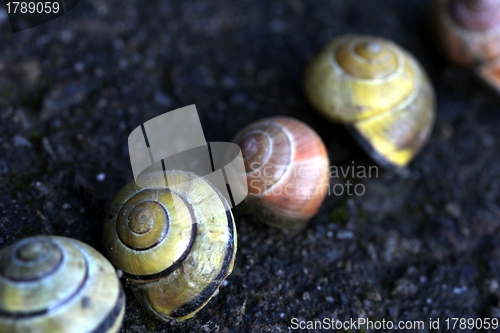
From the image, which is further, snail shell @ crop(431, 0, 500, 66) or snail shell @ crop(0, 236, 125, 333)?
snail shell @ crop(431, 0, 500, 66)

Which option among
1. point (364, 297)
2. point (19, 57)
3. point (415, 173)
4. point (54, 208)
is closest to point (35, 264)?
point (54, 208)

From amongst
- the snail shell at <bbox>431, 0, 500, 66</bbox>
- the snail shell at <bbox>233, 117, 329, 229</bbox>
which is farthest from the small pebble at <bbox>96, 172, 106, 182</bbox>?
the snail shell at <bbox>431, 0, 500, 66</bbox>

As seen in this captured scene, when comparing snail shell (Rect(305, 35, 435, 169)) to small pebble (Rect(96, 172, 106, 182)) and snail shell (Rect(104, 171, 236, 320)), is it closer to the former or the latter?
snail shell (Rect(104, 171, 236, 320))

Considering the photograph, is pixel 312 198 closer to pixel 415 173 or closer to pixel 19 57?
pixel 415 173

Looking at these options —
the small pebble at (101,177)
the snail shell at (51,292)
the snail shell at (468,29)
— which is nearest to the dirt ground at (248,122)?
the small pebble at (101,177)

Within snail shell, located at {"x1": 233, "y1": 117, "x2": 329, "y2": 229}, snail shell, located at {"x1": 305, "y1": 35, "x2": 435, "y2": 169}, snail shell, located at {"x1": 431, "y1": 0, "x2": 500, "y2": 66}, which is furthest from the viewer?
snail shell, located at {"x1": 431, "y1": 0, "x2": 500, "y2": 66}
